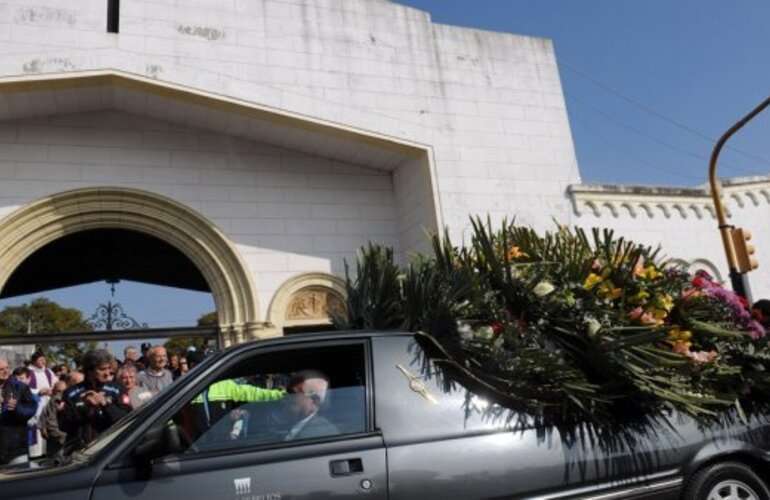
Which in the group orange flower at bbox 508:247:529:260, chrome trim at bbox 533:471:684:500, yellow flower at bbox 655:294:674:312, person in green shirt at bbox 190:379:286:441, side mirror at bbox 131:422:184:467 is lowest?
chrome trim at bbox 533:471:684:500

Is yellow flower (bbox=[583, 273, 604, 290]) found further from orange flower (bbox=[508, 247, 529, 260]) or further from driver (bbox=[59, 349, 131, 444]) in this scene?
driver (bbox=[59, 349, 131, 444])

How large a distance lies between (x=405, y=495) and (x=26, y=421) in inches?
241

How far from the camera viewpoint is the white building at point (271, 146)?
9.68 meters

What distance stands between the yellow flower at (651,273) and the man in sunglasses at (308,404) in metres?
2.44

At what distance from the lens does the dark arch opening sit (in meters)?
11.4

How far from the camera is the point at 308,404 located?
329 centimetres

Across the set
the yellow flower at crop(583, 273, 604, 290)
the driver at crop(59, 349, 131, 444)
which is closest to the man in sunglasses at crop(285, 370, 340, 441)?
the yellow flower at crop(583, 273, 604, 290)

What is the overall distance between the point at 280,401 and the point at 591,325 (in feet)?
6.46

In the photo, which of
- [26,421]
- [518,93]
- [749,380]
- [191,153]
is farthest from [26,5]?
[749,380]

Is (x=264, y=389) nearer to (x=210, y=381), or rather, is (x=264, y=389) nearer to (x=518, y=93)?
(x=210, y=381)

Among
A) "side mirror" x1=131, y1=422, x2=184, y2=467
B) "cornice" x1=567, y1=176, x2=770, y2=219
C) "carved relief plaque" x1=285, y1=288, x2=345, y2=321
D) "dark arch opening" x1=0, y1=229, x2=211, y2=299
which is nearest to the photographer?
"side mirror" x1=131, y1=422, x2=184, y2=467

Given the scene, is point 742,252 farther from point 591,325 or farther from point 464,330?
point 464,330

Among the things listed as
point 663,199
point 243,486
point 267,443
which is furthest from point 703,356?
point 663,199

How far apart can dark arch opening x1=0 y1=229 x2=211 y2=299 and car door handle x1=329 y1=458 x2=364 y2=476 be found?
28.9 ft
